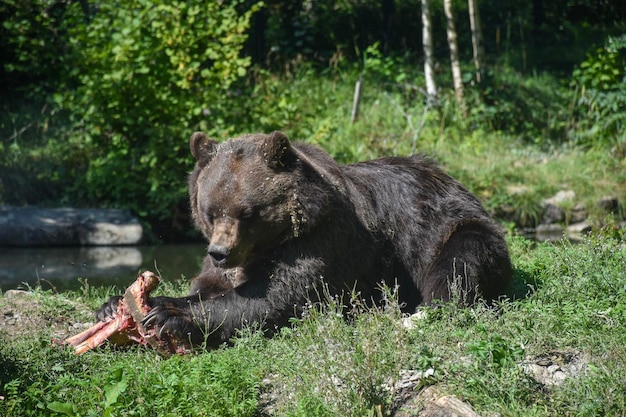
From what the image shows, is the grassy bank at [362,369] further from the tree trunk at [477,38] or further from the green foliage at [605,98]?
the tree trunk at [477,38]

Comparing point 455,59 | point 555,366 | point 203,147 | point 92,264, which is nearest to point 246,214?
point 203,147

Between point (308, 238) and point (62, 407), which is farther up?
point (308, 238)

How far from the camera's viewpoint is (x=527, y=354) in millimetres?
5551

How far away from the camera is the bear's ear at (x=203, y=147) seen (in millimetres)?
7102

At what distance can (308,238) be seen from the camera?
22.4 ft

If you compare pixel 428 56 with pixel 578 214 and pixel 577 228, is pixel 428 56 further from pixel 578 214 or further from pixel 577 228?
pixel 577 228

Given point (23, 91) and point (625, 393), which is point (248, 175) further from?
point (23, 91)

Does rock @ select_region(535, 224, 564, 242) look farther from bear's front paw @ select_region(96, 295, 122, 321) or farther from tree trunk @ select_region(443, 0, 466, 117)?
bear's front paw @ select_region(96, 295, 122, 321)

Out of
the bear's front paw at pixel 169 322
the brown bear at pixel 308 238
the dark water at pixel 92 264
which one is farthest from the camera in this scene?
the dark water at pixel 92 264

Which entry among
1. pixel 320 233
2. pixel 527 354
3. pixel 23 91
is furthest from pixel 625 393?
pixel 23 91

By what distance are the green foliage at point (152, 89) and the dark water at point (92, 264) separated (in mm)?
1163

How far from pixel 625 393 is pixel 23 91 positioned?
16.4m

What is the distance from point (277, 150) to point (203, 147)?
0.66 metres

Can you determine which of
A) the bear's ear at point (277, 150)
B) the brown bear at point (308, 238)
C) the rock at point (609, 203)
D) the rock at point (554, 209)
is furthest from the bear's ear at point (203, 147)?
the rock at point (609, 203)
